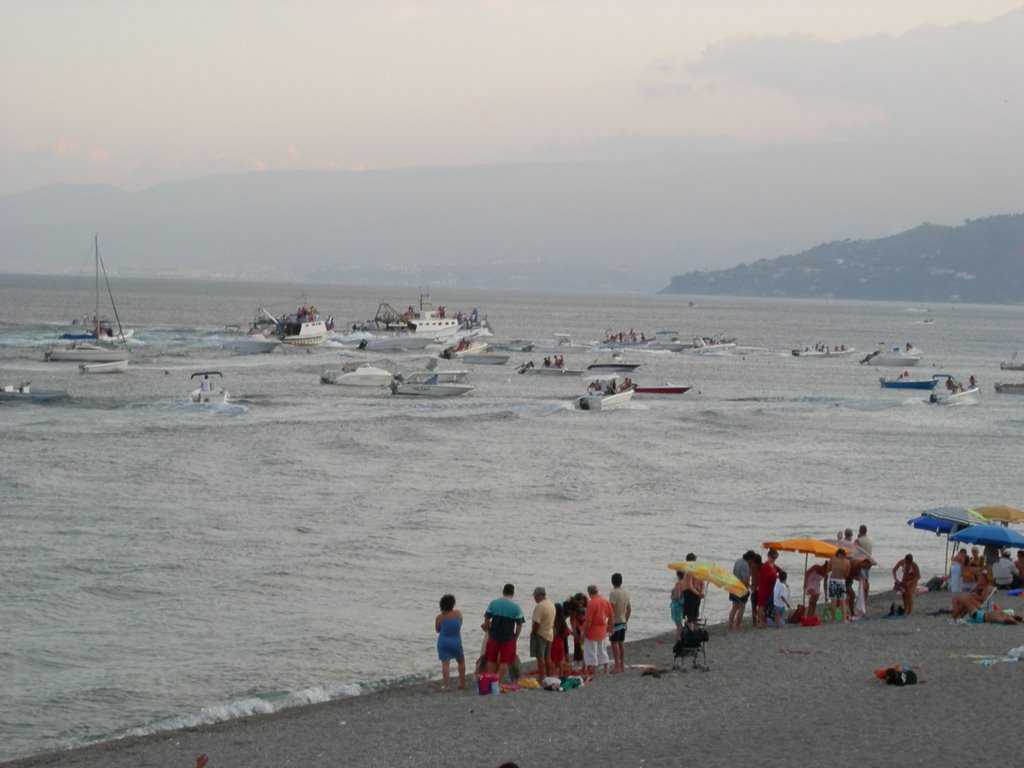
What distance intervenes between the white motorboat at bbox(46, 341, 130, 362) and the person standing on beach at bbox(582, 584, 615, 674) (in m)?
68.2

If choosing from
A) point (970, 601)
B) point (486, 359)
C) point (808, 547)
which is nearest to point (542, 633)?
point (808, 547)

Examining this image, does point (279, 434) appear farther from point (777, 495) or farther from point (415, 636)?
point (415, 636)

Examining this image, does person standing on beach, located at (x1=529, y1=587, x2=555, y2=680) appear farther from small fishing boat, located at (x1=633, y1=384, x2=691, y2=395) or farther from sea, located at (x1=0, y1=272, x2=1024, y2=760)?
small fishing boat, located at (x1=633, y1=384, x2=691, y2=395)

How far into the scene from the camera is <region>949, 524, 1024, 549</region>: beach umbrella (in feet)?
72.9

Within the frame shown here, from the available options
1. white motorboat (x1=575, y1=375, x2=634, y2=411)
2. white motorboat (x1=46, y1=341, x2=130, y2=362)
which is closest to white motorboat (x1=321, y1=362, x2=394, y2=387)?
white motorboat (x1=575, y1=375, x2=634, y2=411)

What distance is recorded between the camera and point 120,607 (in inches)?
920

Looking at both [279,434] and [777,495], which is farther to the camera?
[279,434]

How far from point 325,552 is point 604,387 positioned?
39.7 metres

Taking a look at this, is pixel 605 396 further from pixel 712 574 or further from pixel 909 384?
pixel 712 574

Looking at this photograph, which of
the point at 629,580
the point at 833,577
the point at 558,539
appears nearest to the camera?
the point at 833,577

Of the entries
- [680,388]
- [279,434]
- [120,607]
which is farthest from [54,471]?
[680,388]

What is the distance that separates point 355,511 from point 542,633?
16.9 metres

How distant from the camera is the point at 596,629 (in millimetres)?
18000

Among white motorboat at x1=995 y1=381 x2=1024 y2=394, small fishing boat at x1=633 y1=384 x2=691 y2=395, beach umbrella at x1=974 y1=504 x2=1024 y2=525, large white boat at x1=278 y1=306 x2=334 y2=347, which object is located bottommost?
white motorboat at x1=995 y1=381 x2=1024 y2=394
